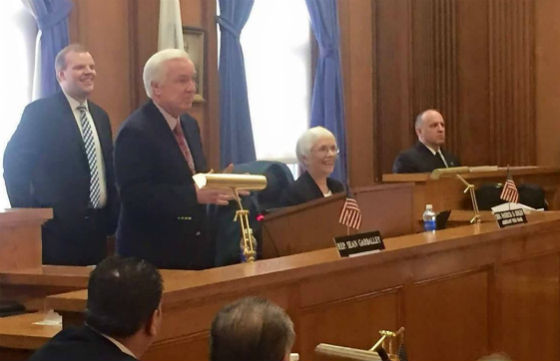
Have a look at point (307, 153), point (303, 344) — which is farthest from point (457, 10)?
point (303, 344)

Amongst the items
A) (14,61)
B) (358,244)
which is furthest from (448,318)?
(14,61)

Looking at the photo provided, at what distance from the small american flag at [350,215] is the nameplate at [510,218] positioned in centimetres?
98

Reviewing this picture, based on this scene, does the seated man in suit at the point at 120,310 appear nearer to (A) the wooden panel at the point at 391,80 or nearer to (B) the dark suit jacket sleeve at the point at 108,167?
(B) the dark suit jacket sleeve at the point at 108,167

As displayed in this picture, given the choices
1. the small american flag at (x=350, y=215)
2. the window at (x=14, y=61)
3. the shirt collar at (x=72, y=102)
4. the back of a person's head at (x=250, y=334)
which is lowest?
the back of a person's head at (x=250, y=334)

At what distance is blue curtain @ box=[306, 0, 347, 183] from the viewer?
319 inches

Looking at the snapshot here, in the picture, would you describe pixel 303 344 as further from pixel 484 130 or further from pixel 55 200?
pixel 484 130

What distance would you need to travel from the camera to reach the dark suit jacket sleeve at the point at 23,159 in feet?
15.0

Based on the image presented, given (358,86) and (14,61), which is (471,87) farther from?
(14,61)

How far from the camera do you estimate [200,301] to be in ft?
9.82

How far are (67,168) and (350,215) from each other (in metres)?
1.34

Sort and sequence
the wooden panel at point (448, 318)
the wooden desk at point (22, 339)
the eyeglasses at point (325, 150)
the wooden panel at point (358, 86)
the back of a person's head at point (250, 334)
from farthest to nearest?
the wooden panel at point (358, 86)
the eyeglasses at point (325, 150)
the wooden panel at point (448, 318)
the wooden desk at point (22, 339)
the back of a person's head at point (250, 334)

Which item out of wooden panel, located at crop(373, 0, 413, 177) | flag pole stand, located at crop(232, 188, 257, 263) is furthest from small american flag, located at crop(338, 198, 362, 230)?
wooden panel, located at crop(373, 0, 413, 177)

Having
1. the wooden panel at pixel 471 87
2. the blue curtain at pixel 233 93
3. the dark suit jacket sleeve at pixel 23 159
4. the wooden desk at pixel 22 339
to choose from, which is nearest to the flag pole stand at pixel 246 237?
the wooden desk at pixel 22 339

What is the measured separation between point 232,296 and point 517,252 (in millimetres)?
2197
